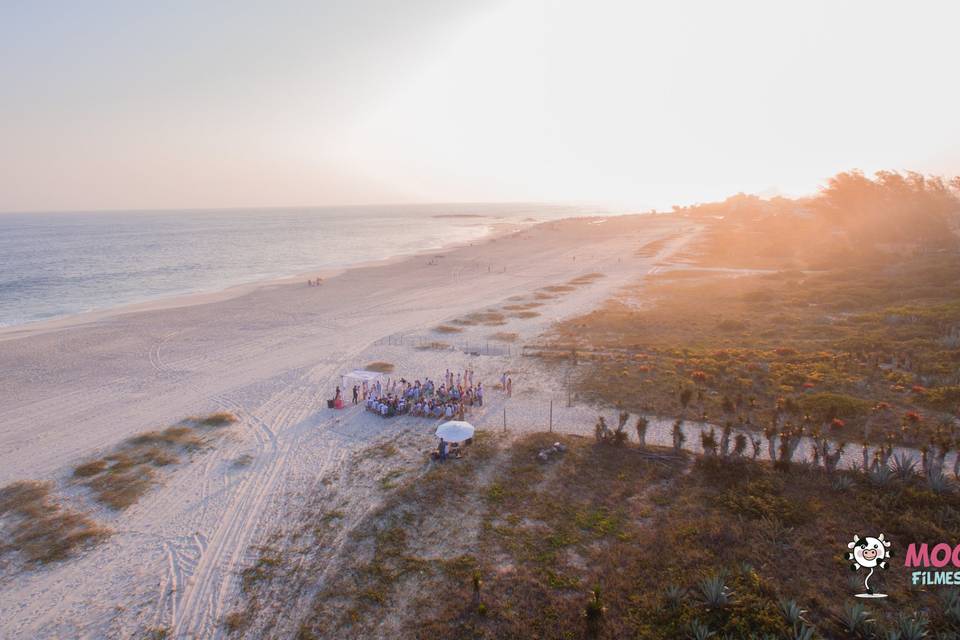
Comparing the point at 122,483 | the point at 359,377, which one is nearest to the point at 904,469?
the point at 359,377

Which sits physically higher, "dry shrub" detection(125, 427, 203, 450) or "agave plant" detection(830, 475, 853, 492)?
"agave plant" detection(830, 475, 853, 492)

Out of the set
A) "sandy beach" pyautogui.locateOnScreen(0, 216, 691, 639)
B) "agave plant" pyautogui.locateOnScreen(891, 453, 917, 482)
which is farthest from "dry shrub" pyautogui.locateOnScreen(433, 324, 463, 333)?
"agave plant" pyautogui.locateOnScreen(891, 453, 917, 482)

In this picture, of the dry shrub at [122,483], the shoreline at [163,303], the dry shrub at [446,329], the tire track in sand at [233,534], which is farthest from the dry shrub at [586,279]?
the dry shrub at [122,483]

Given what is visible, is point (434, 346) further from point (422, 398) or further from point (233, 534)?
point (233, 534)

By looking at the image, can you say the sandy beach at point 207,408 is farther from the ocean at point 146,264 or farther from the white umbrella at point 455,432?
the ocean at point 146,264

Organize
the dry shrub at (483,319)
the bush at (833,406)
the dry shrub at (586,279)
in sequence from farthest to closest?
the dry shrub at (586,279), the dry shrub at (483,319), the bush at (833,406)

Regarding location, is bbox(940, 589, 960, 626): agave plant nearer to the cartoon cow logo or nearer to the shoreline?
the cartoon cow logo

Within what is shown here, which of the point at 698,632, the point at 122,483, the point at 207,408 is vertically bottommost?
the point at 122,483
